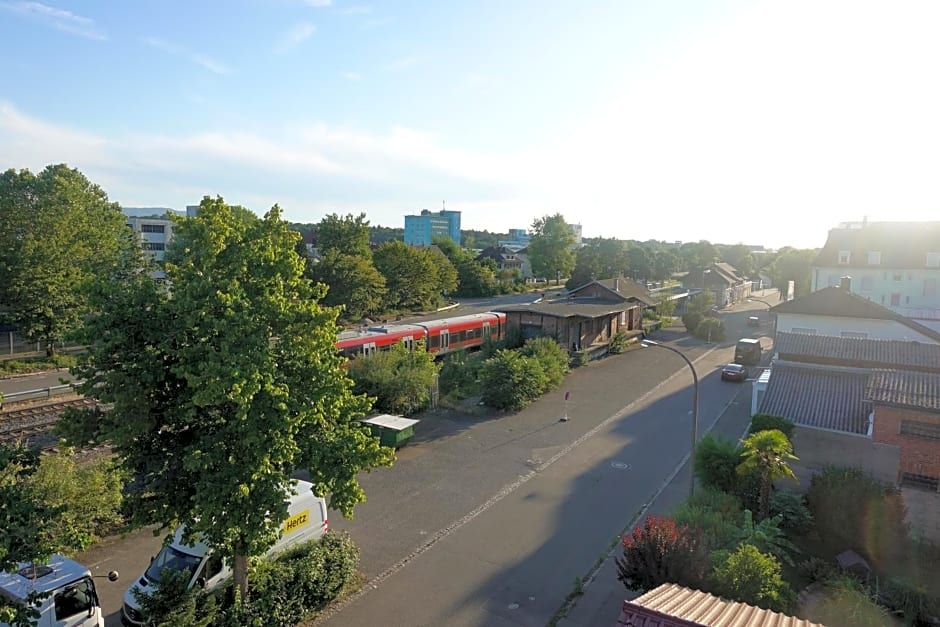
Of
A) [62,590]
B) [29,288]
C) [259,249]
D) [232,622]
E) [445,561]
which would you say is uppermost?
[259,249]

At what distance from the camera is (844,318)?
31531 mm

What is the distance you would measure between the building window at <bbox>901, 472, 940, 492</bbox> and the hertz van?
1493 cm

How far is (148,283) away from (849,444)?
18045 mm

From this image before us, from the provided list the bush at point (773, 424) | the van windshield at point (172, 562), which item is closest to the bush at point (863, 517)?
the bush at point (773, 424)

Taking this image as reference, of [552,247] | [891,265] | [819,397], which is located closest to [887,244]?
[891,265]

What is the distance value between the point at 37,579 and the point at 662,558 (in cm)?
1149

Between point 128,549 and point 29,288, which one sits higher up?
point 29,288

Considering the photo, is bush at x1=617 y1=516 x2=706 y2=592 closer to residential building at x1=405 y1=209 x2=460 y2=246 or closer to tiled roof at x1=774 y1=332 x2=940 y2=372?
tiled roof at x1=774 y1=332 x2=940 y2=372

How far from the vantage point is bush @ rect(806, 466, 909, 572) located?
14.0 meters

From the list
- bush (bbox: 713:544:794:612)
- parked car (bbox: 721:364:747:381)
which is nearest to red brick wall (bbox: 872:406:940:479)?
bush (bbox: 713:544:794:612)

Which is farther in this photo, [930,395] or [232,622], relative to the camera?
[930,395]

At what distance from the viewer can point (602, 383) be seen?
110ft

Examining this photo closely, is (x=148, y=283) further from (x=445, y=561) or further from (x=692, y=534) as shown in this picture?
(x=692, y=534)

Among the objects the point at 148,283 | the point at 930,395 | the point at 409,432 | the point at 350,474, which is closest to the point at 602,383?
the point at 409,432
